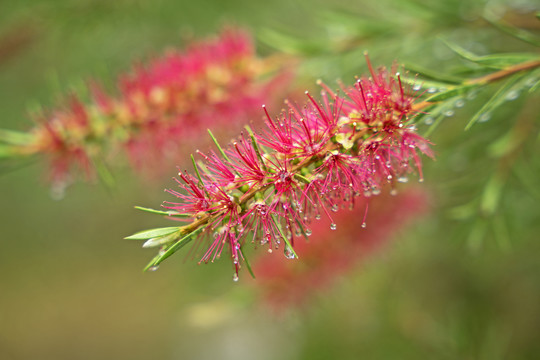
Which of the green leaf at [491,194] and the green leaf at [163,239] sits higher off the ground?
the green leaf at [163,239]

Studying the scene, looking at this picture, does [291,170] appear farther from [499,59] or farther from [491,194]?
[491,194]

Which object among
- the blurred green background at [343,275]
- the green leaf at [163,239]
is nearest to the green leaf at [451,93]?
the blurred green background at [343,275]

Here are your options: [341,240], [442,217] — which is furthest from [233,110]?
[442,217]

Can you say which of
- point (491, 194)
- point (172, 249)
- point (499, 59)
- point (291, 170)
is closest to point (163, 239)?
point (172, 249)

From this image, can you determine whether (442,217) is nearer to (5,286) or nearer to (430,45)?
(430,45)

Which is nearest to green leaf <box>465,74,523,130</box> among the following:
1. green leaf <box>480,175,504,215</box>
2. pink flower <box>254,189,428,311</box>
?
green leaf <box>480,175,504,215</box>

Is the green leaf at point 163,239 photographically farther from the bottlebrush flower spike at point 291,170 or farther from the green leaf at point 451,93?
the green leaf at point 451,93

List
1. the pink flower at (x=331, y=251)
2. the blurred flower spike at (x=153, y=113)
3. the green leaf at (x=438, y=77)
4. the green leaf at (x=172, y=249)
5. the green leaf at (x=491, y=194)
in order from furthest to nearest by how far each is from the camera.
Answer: the pink flower at (x=331, y=251)
the blurred flower spike at (x=153, y=113)
the green leaf at (x=491, y=194)
the green leaf at (x=438, y=77)
the green leaf at (x=172, y=249)
